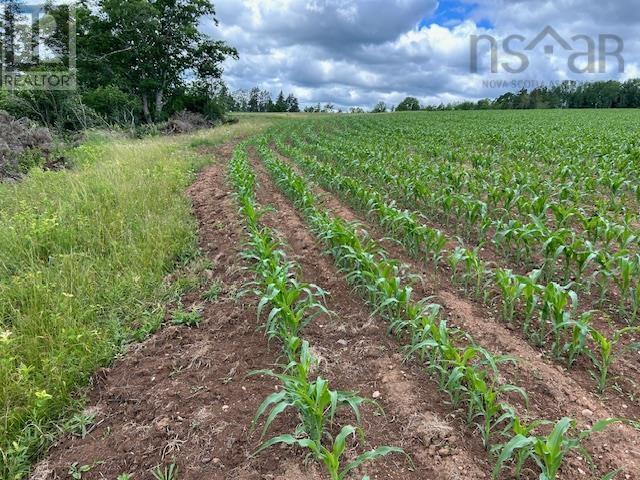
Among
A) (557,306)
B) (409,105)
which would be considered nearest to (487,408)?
(557,306)

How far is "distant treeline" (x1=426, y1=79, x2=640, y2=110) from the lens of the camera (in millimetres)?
68688

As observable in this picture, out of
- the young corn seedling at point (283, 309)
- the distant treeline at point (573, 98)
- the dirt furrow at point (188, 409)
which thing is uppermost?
the distant treeline at point (573, 98)

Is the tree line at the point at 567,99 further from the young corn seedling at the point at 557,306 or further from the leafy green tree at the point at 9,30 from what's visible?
the young corn seedling at the point at 557,306

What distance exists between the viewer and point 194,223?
20.1 feet

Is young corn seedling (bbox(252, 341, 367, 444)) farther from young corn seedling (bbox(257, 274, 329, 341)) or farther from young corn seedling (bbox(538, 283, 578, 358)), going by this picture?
young corn seedling (bbox(538, 283, 578, 358))

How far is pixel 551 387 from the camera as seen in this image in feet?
8.84

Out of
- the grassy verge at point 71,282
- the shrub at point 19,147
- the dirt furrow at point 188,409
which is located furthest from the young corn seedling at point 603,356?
the shrub at point 19,147

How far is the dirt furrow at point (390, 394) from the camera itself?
2.19m

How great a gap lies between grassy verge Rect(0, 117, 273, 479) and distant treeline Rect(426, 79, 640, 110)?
73769 millimetres

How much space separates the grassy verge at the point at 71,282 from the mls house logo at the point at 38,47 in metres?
12.6

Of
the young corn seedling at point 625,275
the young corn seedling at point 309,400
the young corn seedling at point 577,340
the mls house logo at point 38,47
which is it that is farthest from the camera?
the mls house logo at point 38,47

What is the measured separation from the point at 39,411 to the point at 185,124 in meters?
24.3

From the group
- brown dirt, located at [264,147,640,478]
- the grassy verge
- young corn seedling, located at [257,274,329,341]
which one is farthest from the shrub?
brown dirt, located at [264,147,640,478]

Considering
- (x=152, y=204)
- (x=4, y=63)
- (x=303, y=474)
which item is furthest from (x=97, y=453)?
(x=4, y=63)
